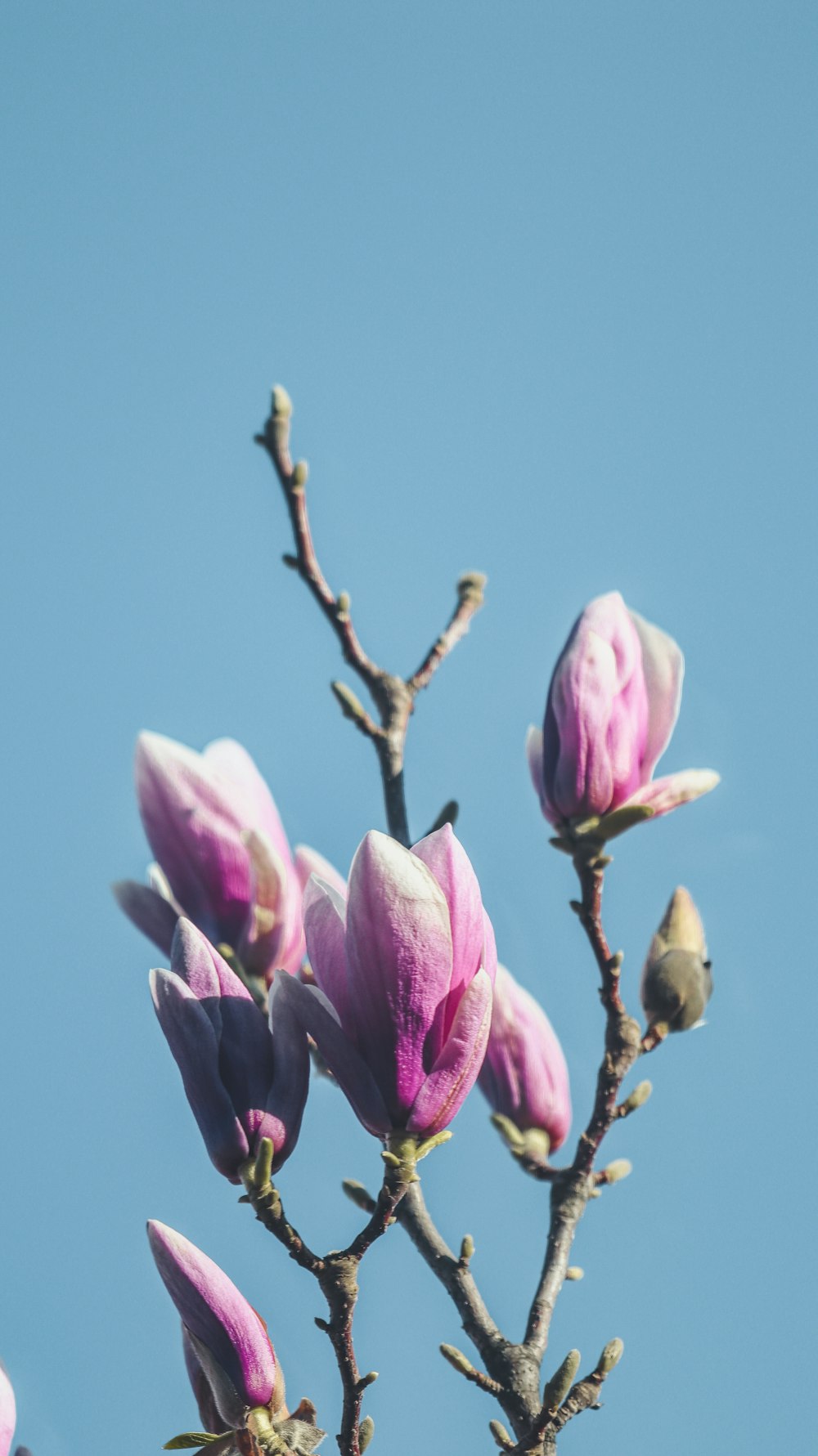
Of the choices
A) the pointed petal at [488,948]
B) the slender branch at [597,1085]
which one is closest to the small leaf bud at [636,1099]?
the slender branch at [597,1085]

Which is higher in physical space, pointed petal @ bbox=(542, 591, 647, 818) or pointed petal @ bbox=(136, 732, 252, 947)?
pointed petal @ bbox=(542, 591, 647, 818)

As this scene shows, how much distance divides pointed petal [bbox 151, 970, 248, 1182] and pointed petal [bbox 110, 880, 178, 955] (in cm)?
39

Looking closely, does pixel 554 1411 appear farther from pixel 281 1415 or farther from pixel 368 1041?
pixel 368 1041

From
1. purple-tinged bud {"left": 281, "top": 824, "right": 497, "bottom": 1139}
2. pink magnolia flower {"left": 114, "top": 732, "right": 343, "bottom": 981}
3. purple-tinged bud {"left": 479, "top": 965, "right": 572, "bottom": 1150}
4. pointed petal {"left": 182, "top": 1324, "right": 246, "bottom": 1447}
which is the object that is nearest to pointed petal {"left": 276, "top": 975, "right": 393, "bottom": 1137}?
purple-tinged bud {"left": 281, "top": 824, "right": 497, "bottom": 1139}

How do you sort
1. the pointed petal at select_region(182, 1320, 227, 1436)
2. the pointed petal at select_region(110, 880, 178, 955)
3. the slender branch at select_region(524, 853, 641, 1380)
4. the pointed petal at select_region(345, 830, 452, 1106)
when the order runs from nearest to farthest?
the pointed petal at select_region(345, 830, 452, 1106) < the pointed petal at select_region(182, 1320, 227, 1436) < the slender branch at select_region(524, 853, 641, 1380) < the pointed petal at select_region(110, 880, 178, 955)

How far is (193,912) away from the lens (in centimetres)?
145

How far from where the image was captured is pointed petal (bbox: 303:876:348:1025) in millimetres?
1036

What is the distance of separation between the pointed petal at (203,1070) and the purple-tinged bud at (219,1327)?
0.07 meters

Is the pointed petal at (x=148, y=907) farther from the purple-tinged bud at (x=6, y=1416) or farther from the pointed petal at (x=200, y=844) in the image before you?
the purple-tinged bud at (x=6, y=1416)

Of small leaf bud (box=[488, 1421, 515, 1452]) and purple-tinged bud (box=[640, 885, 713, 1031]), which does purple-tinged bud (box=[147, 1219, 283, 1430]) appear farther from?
purple-tinged bud (box=[640, 885, 713, 1031])

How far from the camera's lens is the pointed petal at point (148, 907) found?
1461mm

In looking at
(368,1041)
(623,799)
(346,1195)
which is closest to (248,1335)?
(368,1041)

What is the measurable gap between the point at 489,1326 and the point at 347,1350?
217mm

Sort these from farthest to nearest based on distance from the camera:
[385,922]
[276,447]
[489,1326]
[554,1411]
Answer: [276,447] < [489,1326] < [554,1411] < [385,922]
